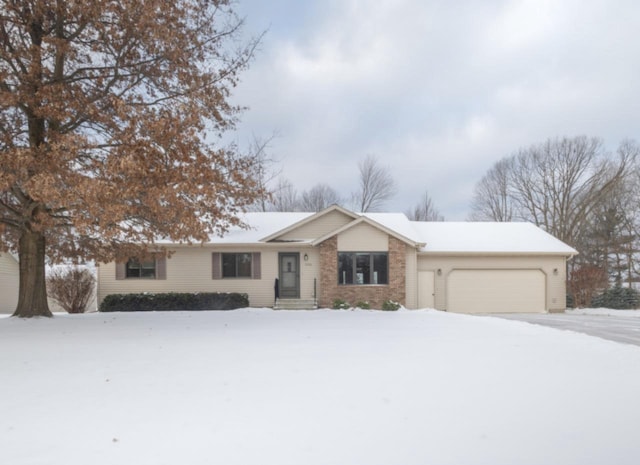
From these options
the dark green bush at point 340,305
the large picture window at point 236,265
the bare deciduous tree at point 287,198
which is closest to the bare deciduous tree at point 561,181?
the bare deciduous tree at point 287,198

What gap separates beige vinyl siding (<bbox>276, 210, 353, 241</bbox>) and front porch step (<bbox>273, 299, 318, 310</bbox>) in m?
2.65

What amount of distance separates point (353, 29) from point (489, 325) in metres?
9.53

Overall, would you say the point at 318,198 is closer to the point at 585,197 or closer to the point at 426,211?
the point at 426,211

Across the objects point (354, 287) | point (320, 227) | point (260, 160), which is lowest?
point (354, 287)

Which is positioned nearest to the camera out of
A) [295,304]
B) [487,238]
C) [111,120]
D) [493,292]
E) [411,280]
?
[111,120]

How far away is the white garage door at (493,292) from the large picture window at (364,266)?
3.45m

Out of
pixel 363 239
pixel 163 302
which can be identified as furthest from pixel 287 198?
pixel 163 302

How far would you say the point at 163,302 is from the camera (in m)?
16.7

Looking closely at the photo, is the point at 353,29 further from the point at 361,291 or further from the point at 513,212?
the point at 513,212

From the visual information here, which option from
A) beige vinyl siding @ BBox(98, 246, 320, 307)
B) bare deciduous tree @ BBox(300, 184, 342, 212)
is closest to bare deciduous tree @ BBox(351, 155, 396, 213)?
bare deciduous tree @ BBox(300, 184, 342, 212)

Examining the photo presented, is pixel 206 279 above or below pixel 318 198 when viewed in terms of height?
below

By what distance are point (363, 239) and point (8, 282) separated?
54.0 feet

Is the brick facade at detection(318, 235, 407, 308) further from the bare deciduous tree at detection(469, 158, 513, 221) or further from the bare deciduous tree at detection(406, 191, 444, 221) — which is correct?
the bare deciduous tree at detection(406, 191, 444, 221)

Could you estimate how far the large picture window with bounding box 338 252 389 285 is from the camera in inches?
701
